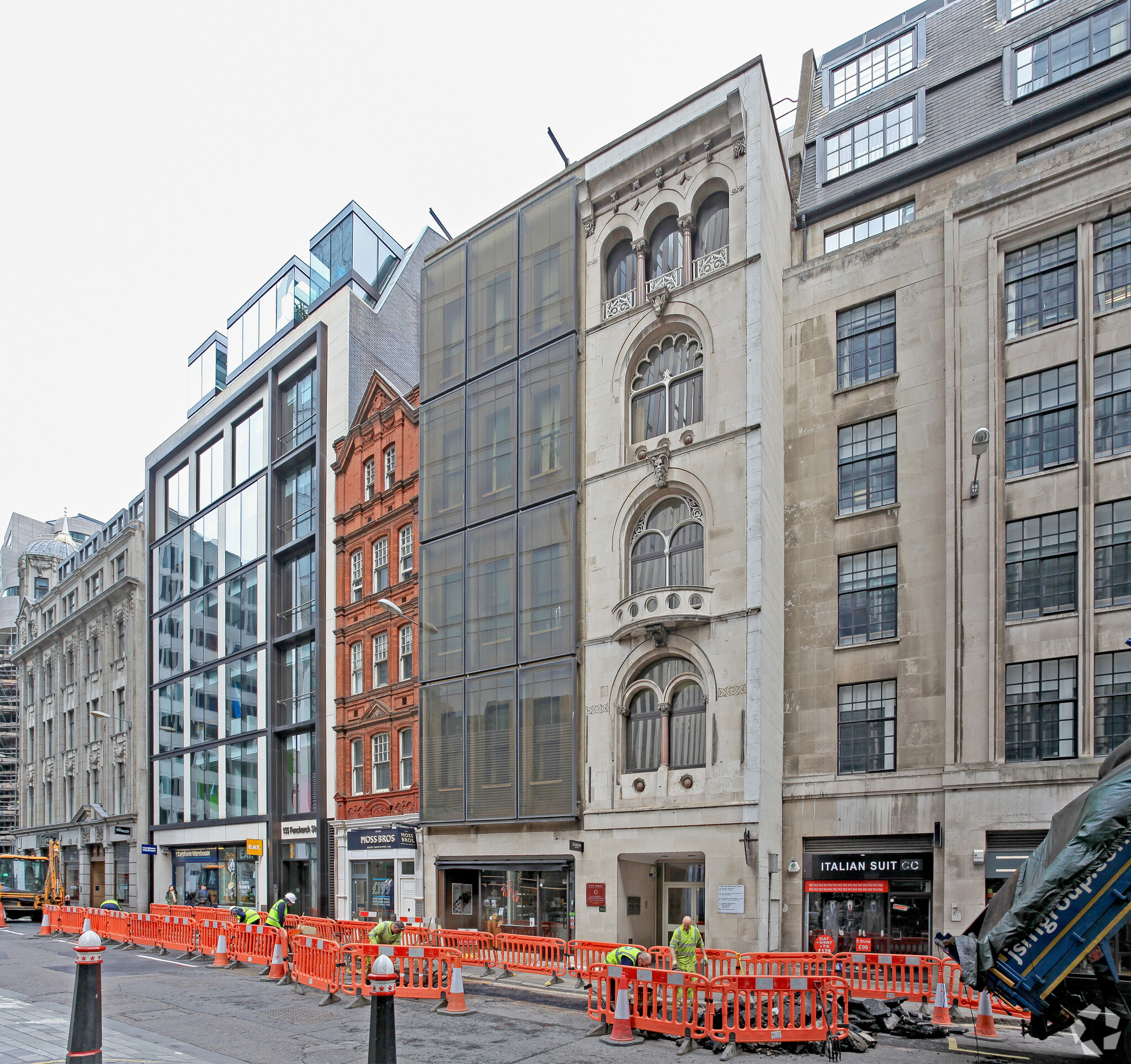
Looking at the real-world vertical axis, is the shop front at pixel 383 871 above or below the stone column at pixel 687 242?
below

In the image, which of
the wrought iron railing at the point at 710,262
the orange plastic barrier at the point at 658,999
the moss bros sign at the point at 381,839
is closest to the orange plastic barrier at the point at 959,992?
the orange plastic barrier at the point at 658,999

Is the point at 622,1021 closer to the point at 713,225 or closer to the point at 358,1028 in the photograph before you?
the point at 358,1028

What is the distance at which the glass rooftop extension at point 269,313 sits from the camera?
46156mm

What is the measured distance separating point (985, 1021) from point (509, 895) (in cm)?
1660

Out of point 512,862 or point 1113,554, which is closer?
point 1113,554

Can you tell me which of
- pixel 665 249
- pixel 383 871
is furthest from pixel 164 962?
pixel 665 249

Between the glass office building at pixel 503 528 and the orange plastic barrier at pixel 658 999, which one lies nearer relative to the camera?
the orange plastic barrier at pixel 658 999

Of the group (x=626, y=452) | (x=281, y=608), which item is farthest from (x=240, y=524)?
(x=626, y=452)

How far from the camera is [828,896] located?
24391 millimetres

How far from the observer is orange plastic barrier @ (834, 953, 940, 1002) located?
1716 centimetres

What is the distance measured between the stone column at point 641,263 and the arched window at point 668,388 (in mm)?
1581

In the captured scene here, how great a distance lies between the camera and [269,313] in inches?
1914

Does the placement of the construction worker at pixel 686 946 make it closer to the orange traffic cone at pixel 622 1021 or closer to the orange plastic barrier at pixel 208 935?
the orange traffic cone at pixel 622 1021

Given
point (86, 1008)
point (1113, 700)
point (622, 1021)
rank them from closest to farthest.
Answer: point (86, 1008)
point (622, 1021)
point (1113, 700)
